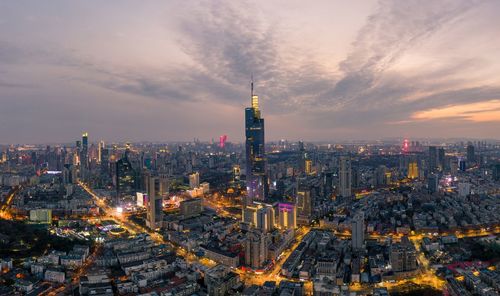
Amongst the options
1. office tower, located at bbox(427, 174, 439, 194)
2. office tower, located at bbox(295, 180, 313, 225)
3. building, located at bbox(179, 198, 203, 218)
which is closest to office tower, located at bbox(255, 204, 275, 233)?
office tower, located at bbox(295, 180, 313, 225)

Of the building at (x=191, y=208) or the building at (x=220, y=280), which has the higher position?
the building at (x=191, y=208)

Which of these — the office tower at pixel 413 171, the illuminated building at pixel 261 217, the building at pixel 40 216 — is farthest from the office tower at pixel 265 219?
the office tower at pixel 413 171

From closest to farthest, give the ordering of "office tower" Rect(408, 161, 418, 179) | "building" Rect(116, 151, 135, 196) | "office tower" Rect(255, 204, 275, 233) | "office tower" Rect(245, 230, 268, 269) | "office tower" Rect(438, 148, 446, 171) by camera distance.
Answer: "office tower" Rect(245, 230, 268, 269) < "office tower" Rect(255, 204, 275, 233) < "building" Rect(116, 151, 135, 196) < "office tower" Rect(408, 161, 418, 179) < "office tower" Rect(438, 148, 446, 171)

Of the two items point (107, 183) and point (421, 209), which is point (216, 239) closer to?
point (421, 209)

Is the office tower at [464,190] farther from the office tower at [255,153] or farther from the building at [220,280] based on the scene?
the building at [220,280]

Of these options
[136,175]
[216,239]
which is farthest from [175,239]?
[136,175]

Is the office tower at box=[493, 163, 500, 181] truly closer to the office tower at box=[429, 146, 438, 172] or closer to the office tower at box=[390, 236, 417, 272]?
the office tower at box=[429, 146, 438, 172]
